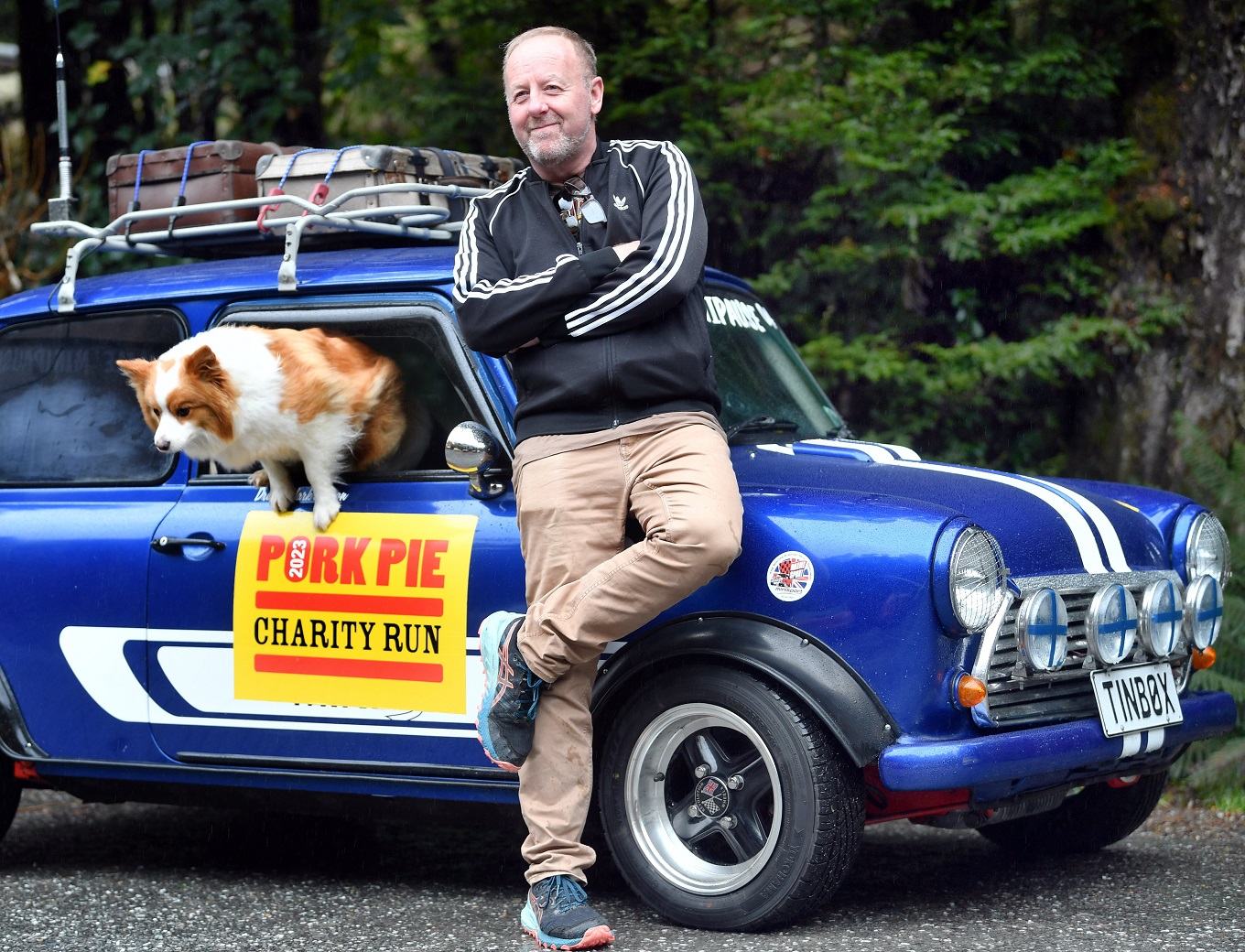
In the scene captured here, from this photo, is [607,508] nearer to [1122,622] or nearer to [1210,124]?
[1122,622]

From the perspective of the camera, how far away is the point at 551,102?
3973mm

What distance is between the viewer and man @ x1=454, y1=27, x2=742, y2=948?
3676 mm

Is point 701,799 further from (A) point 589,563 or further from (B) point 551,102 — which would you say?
(B) point 551,102

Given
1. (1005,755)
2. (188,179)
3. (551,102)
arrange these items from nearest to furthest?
(1005,755)
(551,102)
(188,179)

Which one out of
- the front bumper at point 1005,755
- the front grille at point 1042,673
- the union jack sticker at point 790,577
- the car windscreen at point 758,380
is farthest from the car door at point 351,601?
the front grille at point 1042,673

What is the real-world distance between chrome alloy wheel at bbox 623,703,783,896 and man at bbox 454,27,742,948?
210 mm

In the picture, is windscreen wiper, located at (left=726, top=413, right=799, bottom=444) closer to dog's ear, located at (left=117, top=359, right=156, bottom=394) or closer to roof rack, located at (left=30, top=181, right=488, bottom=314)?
roof rack, located at (left=30, top=181, right=488, bottom=314)

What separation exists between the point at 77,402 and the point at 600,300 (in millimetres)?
2067

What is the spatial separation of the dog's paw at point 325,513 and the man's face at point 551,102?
1118mm

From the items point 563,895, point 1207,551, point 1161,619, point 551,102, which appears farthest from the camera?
point 1207,551

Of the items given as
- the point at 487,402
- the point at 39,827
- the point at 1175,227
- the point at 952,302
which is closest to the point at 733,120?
the point at 952,302

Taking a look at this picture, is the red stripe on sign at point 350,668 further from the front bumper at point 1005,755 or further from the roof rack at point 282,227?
the front bumper at point 1005,755

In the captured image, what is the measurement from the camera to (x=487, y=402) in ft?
13.9

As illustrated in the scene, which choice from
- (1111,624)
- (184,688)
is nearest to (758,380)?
(1111,624)
